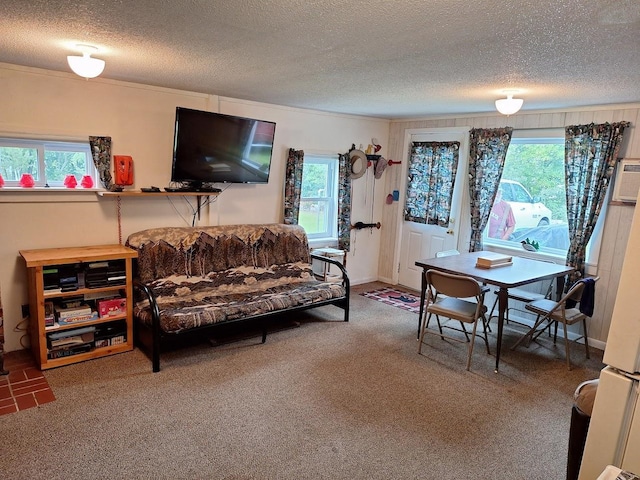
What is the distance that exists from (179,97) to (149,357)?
2375mm

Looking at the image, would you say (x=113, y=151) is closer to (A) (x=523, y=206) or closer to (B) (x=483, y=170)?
(B) (x=483, y=170)

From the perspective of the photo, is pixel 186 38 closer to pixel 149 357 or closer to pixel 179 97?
pixel 179 97

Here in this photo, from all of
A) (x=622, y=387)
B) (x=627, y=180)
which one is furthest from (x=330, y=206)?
(x=622, y=387)

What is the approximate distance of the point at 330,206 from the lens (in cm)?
553

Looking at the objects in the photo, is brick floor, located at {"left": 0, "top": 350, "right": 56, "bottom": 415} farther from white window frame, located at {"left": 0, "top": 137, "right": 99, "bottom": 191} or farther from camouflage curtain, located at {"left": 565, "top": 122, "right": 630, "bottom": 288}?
camouflage curtain, located at {"left": 565, "top": 122, "right": 630, "bottom": 288}

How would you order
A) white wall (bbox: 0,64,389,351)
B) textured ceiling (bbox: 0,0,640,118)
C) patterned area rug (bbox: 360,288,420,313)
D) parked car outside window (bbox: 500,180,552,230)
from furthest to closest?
1. patterned area rug (bbox: 360,288,420,313)
2. parked car outside window (bbox: 500,180,552,230)
3. white wall (bbox: 0,64,389,351)
4. textured ceiling (bbox: 0,0,640,118)

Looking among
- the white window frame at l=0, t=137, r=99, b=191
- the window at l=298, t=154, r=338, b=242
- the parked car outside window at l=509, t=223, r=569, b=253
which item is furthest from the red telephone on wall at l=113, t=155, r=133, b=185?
the parked car outside window at l=509, t=223, r=569, b=253

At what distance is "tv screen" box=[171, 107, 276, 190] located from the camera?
150 inches

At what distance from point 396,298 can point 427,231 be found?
98 cm

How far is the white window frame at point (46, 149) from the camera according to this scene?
3.38 m

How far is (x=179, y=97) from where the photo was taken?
4.04 meters

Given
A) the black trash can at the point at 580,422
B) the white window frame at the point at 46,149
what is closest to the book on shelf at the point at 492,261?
the black trash can at the point at 580,422

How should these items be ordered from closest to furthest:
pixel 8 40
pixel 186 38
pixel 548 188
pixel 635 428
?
pixel 635 428 → pixel 186 38 → pixel 8 40 → pixel 548 188

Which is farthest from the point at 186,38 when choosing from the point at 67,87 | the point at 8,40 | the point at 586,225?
the point at 586,225
